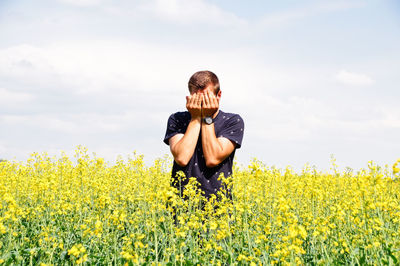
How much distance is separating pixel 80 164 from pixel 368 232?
3.18 meters

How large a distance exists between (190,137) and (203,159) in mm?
289

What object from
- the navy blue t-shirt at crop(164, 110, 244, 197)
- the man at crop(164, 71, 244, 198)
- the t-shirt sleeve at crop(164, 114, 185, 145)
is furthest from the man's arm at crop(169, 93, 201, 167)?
the t-shirt sleeve at crop(164, 114, 185, 145)

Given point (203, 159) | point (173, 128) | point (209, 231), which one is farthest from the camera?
point (173, 128)

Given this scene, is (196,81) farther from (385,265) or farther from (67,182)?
(67,182)

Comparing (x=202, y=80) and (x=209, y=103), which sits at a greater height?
(x=202, y=80)

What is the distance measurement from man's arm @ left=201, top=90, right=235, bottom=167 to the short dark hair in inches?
4.2

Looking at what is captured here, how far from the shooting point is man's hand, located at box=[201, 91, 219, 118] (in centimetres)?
341

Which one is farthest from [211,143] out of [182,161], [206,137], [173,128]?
[173,128]

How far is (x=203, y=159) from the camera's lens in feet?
11.9

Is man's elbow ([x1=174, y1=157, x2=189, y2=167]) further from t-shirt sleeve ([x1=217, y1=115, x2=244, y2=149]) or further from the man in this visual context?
t-shirt sleeve ([x1=217, y1=115, x2=244, y2=149])

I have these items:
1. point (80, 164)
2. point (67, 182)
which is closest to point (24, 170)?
point (67, 182)

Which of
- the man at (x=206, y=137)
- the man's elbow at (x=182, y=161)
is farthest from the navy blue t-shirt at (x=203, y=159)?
the man's elbow at (x=182, y=161)

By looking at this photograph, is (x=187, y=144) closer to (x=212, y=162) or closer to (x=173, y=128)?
(x=212, y=162)

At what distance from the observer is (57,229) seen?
13.6 ft
